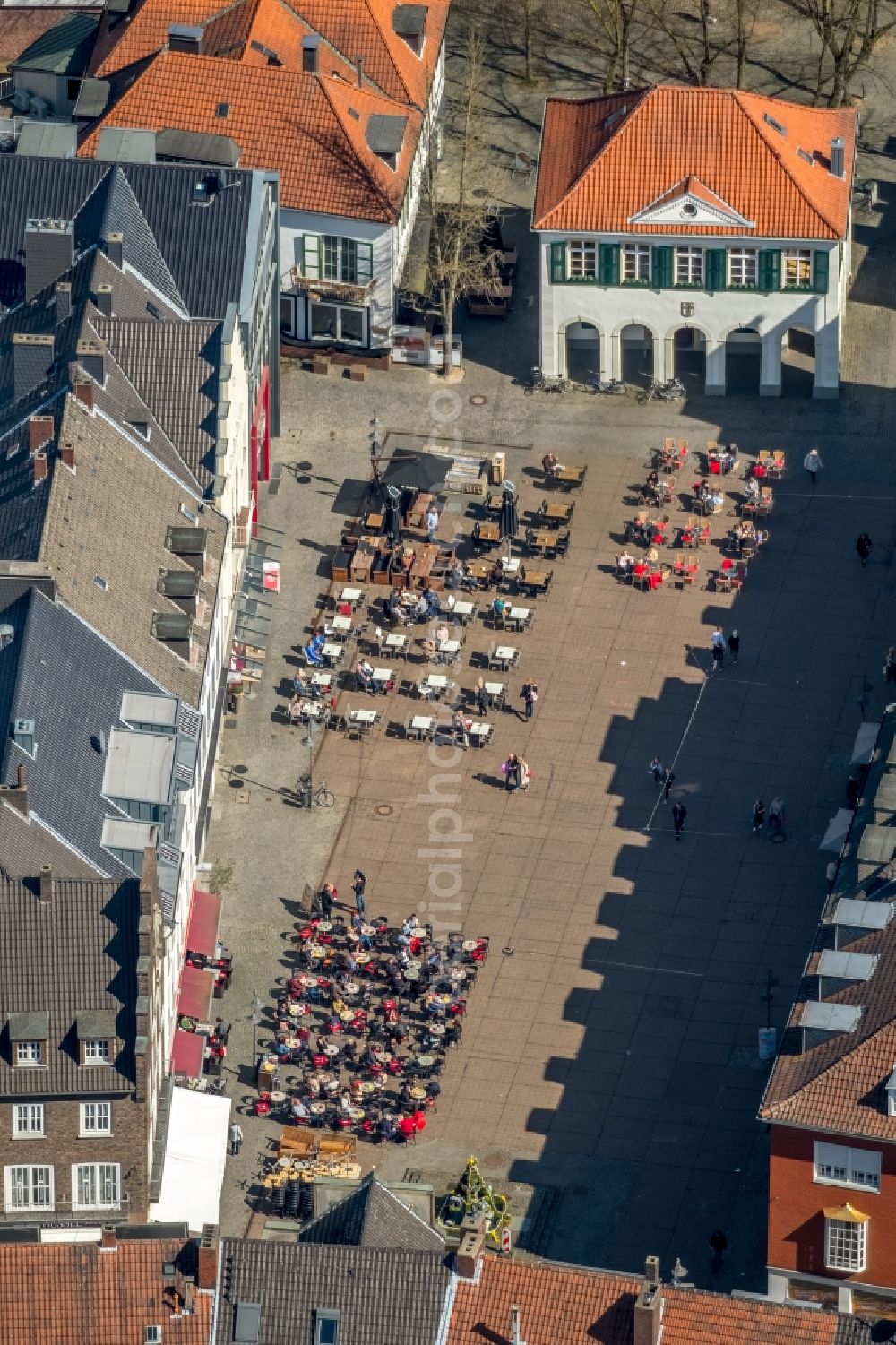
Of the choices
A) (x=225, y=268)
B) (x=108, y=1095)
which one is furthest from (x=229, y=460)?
(x=108, y=1095)

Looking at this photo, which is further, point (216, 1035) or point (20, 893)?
point (216, 1035)

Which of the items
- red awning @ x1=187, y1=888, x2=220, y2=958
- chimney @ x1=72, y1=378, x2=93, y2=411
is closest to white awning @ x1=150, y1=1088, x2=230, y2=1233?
red awning @ x1=187, y1=888, x2=220, y2=958

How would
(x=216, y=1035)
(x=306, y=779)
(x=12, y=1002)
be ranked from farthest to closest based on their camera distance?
(x=306, y=779), (x=216, y=1035), (x=12, y=1002)

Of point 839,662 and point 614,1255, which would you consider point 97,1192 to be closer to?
point 614,1255

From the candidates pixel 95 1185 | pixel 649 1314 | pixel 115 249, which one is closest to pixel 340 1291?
pixel 649 1314

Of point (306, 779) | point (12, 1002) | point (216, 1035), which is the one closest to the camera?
point (12, 1002)

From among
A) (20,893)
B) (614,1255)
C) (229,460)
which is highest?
(229,460)
